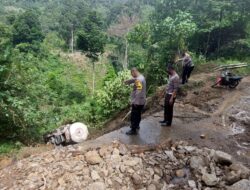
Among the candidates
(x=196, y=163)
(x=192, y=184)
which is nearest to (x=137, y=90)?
(x=196, y=163)

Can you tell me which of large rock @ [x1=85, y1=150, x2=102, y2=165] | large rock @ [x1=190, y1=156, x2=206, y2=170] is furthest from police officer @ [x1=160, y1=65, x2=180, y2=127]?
large rock @ [x1=85, y1=150, x2=102, y2=165]

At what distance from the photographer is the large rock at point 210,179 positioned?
6.08m

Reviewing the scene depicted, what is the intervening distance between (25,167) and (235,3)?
16089mm

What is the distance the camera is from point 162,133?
835cm

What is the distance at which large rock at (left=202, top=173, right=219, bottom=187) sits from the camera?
6.08 metres

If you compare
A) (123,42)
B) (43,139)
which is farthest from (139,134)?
(123,42)

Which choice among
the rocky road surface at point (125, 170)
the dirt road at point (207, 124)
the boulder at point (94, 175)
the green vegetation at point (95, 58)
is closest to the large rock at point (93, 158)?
the rocky road surface at point (125, 170)

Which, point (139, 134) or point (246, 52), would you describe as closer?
point (139, 134)

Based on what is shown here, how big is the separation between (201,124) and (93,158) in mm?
3963

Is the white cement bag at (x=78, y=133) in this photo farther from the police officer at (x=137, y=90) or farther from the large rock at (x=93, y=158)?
the large rock at (x=93, y=158)

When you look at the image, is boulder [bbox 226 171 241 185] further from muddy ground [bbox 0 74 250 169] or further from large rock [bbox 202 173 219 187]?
muddy ground [bbox 0 74 250 169]

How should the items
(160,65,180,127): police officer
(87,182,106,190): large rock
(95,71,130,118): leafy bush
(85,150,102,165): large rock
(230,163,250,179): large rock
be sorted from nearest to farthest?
(87,182,106,190): large rock < (230,163,250,179): large rock < (85,150,102,165): large rock < (160,65,180,127): police officer < (95,71,130,118): leafy bush

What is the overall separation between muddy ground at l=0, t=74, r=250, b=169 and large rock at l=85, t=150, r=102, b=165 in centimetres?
60

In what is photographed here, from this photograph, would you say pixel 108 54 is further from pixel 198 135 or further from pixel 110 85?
pixel 198 135
